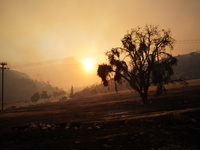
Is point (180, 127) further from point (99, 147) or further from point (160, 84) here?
point (160, 84)

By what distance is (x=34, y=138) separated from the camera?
6.62 m

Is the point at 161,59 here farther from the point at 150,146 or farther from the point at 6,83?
the point at 6,83

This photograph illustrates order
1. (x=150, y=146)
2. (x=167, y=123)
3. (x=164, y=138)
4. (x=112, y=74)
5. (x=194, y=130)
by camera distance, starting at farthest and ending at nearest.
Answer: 1. (x=112, y=74)
2. (x=167, y=123)
3. (x=194, y=130)
4. (x=164, y=138)
5. (x=150, y=146)

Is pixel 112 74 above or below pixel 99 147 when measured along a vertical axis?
above

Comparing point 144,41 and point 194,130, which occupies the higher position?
point 144,41

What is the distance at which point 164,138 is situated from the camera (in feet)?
17.8

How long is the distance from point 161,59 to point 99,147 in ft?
53.1

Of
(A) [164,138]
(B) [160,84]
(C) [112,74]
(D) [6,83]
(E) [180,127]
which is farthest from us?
(D) [6,83]

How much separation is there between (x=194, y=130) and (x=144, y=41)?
13798 millimetres

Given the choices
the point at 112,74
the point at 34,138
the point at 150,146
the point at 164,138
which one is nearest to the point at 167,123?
the point at 164,138

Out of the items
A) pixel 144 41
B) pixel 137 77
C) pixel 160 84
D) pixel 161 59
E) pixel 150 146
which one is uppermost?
pixel 144 41

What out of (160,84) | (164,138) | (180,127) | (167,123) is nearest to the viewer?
(164,138)

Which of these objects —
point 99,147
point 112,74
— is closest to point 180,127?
point 99,147

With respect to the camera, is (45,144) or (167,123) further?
(167,123)
